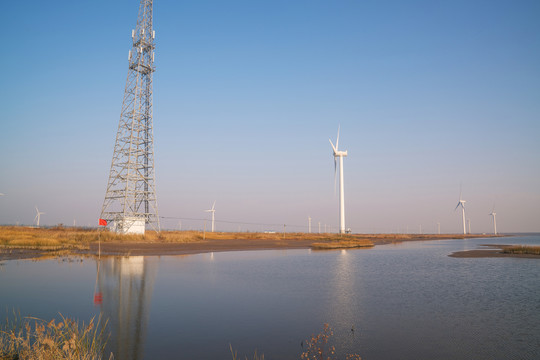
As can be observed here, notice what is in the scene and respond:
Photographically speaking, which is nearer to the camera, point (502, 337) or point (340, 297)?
point (502, 337)

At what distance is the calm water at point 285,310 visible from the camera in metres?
9.43

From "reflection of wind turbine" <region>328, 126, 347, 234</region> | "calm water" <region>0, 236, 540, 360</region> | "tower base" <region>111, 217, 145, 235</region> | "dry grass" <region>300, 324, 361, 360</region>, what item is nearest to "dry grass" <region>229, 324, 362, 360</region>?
"dry grass" <region>300, 324, 361, 360</region>

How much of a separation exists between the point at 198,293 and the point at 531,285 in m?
18.8

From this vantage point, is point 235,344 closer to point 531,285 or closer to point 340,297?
point 340,297

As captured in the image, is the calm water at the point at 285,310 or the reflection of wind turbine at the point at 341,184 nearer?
the calm water at the point at 285,310

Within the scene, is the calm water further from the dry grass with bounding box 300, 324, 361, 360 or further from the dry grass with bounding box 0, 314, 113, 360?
the dry grass with bounding box 0, 314, 113, 360

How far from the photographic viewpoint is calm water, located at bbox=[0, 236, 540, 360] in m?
9.43

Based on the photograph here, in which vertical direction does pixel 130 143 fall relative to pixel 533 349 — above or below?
above

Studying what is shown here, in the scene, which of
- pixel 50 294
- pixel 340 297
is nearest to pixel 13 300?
pixel 50 294

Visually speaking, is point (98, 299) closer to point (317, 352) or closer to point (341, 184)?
point (317, 352)

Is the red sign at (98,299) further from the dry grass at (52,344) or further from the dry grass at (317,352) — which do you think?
the dry grass at (317,352)

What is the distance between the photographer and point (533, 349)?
9469 mm

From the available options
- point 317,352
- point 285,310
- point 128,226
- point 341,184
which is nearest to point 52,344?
point 317,352

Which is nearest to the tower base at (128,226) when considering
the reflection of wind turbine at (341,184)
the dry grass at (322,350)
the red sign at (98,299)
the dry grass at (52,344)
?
the red sign at (98,299)
